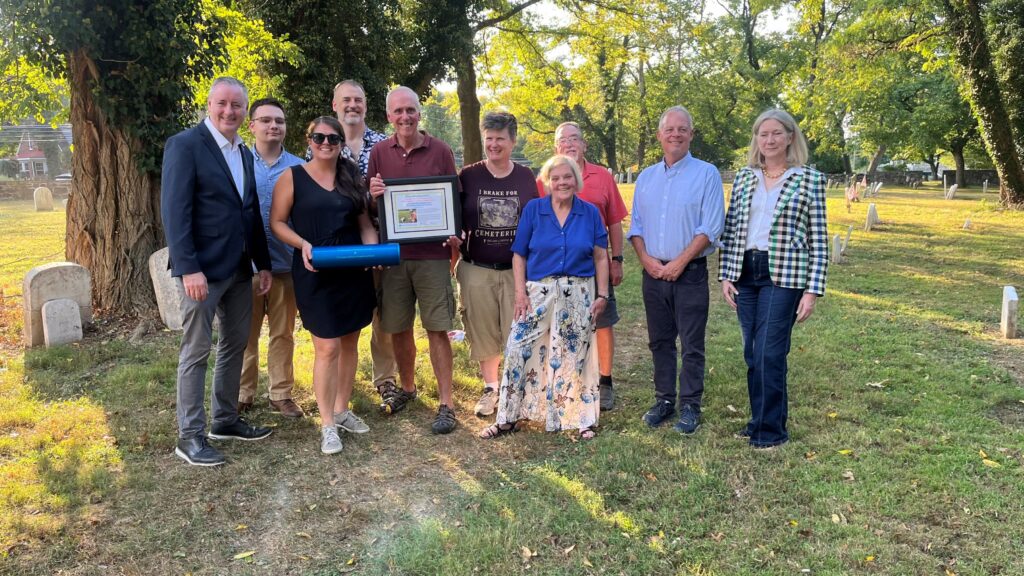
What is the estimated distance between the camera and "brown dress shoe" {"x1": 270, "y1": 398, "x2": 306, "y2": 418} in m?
5.21

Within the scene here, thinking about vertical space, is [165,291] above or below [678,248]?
below

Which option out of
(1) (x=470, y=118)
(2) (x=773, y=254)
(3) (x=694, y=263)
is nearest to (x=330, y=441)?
(3) (x=694, y=263)

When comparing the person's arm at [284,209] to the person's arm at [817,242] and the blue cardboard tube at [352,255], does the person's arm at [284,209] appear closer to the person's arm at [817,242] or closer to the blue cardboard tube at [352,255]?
the blue cardboard tube at [352,255]

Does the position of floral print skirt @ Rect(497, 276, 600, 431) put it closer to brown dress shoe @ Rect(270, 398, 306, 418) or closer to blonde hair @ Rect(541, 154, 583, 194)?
blonde hair @ Rect(541, 154, 583, 194)

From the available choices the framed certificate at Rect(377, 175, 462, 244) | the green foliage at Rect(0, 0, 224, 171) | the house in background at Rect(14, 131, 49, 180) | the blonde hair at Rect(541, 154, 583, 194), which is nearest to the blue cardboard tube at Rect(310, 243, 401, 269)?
the framed certificate at Rect(377, 175, 462, 244)

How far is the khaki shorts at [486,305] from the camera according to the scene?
4906 mm

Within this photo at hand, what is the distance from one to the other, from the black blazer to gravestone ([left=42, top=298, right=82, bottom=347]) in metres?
3.83

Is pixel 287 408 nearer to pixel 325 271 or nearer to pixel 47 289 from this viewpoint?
pixel 325 271

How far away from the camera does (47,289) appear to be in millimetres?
6977

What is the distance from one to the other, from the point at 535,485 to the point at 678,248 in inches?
75.0

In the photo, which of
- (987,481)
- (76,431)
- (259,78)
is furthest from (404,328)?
(259,78)

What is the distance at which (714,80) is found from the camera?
1740 inches

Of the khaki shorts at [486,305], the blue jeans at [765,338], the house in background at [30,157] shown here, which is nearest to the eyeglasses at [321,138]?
the khaki shorts at [486,305]

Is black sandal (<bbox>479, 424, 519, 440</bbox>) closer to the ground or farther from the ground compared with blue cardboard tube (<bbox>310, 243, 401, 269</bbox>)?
closer to the ground
